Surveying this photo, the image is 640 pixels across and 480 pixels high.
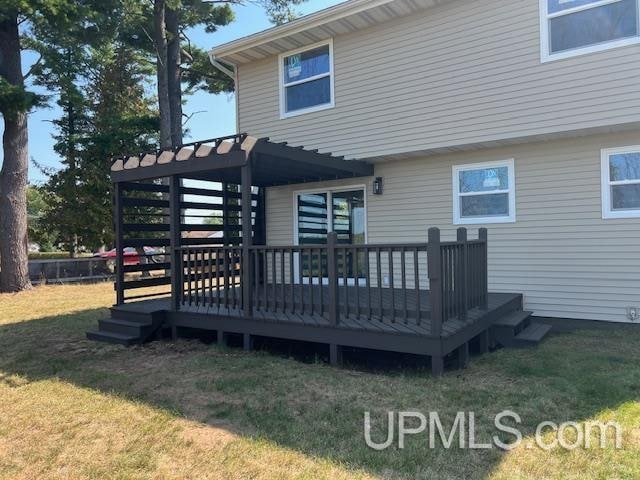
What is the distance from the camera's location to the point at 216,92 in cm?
1930

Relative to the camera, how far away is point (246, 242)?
229 inches

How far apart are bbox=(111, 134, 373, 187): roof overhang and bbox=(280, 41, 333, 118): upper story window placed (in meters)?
1.48

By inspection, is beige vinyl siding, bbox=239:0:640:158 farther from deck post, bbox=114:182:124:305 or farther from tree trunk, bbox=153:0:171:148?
tree trunk, bbox=153:0:171:148

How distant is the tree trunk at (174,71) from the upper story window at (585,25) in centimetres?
1319

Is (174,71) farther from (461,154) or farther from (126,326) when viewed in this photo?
(126,326)

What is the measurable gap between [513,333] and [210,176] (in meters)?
5.19

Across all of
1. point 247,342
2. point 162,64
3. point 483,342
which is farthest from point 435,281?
point 162,64

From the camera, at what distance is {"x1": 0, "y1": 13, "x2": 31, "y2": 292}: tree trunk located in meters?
12.4

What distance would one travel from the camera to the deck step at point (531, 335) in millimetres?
5598

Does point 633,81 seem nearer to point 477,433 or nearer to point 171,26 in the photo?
point 477,433

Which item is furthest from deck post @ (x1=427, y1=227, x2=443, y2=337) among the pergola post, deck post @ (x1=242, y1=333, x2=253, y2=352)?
the pergola post

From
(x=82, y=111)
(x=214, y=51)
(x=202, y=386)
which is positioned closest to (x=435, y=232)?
(x=202, y=386)

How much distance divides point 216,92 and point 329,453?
18.5 m

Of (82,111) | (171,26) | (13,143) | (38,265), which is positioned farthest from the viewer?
(82,111)
